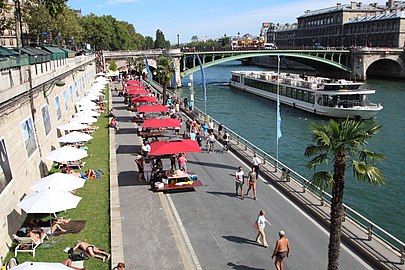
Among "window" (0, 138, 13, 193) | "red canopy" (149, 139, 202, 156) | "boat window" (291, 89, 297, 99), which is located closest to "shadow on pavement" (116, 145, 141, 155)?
"red canopy" (149, 139, 202, 156)

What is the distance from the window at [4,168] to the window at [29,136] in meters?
3.06

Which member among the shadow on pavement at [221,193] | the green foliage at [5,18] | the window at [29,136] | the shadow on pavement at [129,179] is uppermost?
the green foliage at [5,18]

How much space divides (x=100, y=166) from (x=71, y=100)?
1635cm

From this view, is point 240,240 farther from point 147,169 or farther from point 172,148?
point 147,169

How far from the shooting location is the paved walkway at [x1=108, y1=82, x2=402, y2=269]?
13430 mm

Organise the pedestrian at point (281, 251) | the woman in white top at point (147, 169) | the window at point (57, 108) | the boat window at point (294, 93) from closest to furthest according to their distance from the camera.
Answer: the pedestrian at point (281, 251) < the woman in white top at point (147, 169) < the window at point (57, 108) < the boat window at point (294, 93)

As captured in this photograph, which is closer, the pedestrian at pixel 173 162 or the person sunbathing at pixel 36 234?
the person sunbathing at pixel 36 234

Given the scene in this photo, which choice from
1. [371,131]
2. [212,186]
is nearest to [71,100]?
[212,186]

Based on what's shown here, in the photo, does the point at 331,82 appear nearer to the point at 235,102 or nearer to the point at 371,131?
the point at 235,102

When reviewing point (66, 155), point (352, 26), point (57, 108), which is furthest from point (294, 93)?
point (352, 26)

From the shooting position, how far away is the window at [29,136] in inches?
723

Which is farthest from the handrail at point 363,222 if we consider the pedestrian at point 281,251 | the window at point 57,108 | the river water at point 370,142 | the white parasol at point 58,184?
the window at point 57,108

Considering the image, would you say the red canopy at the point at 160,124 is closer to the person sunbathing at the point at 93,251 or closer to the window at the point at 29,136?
the window at the point at 29,136

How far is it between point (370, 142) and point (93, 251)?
3135 centimetres
